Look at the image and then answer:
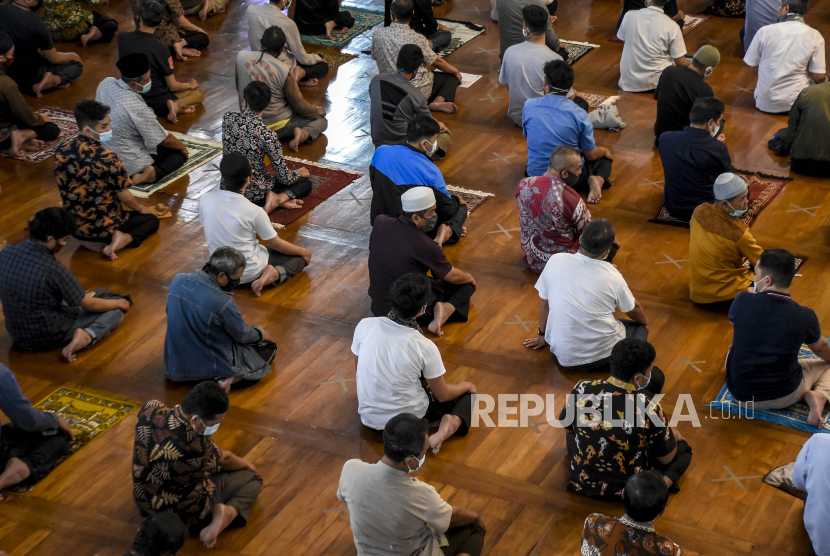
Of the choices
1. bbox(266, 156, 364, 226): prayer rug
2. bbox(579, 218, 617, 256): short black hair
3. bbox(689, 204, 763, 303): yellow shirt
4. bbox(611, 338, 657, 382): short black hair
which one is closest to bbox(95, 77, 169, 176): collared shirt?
bbox(266, 156, 364, 226): prayer rug

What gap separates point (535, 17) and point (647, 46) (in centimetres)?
125

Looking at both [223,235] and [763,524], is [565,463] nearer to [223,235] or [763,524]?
[763,524]

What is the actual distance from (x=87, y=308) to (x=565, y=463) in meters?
2.82

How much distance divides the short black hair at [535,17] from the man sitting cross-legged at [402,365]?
3714 mm

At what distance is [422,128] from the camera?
5.53 m

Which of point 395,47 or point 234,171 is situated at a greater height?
point 234,171

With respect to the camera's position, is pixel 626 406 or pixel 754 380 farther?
pixel 754 380

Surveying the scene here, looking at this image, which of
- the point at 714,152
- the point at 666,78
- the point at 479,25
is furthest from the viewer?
the point at 479,25

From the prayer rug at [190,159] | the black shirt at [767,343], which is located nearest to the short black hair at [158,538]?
the black shirt at [767,343]

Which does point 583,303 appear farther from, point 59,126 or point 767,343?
point 59,126

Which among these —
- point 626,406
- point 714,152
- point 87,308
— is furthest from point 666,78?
point 87,308

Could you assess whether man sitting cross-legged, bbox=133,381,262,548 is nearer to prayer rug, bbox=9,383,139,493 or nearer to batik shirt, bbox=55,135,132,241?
prayer rug, bbox=9,383,139,493

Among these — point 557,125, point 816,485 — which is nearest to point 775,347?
point 816,485

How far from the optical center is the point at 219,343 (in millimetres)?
4727
